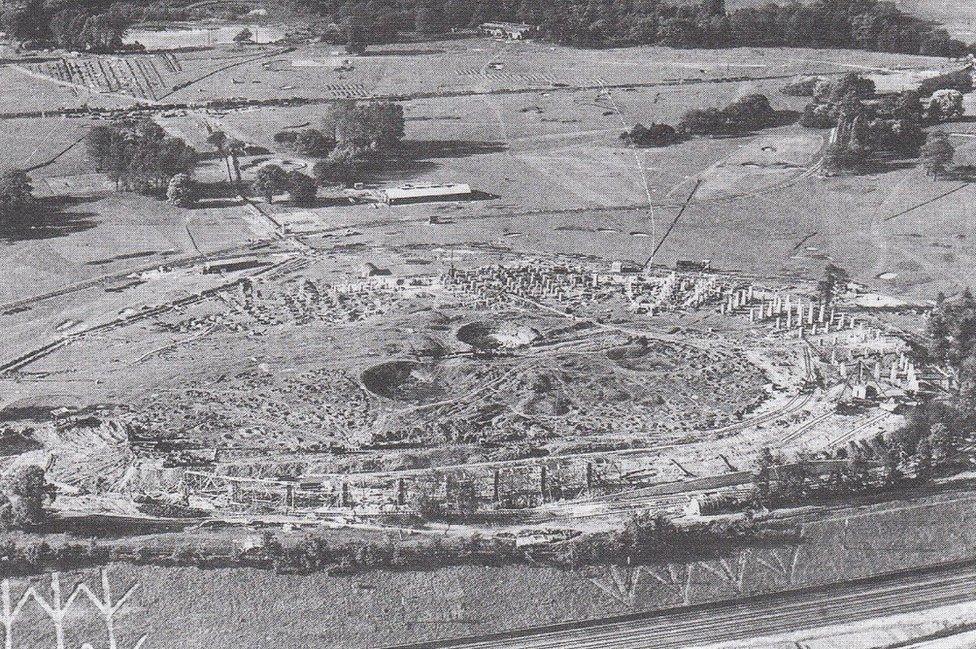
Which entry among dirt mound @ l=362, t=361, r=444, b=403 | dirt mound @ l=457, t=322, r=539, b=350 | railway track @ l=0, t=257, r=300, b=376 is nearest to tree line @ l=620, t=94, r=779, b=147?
railway track @ l=0, t=257, r=300, b=376

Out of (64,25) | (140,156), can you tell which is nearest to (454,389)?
(140,156)

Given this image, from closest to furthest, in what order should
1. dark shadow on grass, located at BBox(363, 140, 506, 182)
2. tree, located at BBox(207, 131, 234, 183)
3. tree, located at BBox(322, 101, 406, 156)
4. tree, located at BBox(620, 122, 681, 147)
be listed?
dark shadow on grass, located at BBox(363, 140, 506, 182)
tree, located at BBox(207, 131, 234, 183)
tree, located at BBox(322, 101, 406, 156)
tree, located at BBox(620, 122, 681, 147)

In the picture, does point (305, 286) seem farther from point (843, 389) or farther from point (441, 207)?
point (843, 389)

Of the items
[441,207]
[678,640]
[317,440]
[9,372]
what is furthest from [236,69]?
[678,640]

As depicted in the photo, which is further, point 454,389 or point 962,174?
point 962,174

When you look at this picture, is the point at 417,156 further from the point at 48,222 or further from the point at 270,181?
the point at 48,222

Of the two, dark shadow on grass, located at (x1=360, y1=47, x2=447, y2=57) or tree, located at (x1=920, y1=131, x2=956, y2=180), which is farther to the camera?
dark shadow on grass, located at (x1=360, y1=47, x2=447, y2=57)

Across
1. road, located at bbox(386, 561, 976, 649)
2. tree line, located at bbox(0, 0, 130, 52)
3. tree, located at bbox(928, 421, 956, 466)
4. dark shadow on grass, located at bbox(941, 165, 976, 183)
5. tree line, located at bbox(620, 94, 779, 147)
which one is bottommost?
road, located at bbox(386, 561, 976, 649)

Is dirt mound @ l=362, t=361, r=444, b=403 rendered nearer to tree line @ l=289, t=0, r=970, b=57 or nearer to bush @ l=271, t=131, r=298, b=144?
bush @ l=271, t=131, r=298, b=144
